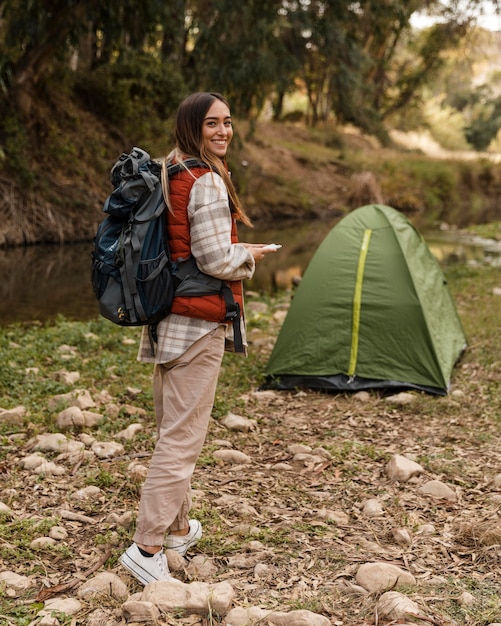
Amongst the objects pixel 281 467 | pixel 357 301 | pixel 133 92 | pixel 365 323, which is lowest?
pixel 281 467

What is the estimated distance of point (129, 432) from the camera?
15.6 ft

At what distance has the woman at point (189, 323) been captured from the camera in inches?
118

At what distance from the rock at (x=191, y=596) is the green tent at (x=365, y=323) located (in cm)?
309

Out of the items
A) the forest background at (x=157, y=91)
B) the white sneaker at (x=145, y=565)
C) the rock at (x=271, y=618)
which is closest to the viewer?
the rock at (x=271, y=618)

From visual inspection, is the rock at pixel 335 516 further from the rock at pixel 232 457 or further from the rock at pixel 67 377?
the rock at pixel 67 377

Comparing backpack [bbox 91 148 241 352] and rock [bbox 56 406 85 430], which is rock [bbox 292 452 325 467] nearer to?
rock [bbox 56 406 85 430]

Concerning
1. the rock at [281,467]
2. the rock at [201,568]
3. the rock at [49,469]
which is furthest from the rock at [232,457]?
the rock at [201,568]

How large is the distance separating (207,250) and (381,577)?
4.97 ft

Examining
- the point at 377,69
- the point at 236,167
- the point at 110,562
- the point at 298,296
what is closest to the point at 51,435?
the point at 110,562

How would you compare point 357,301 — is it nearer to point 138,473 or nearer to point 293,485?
point 293,485

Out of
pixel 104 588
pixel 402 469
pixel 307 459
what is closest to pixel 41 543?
pixel 104 588

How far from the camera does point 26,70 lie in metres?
15.3

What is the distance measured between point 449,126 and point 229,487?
1843 inches

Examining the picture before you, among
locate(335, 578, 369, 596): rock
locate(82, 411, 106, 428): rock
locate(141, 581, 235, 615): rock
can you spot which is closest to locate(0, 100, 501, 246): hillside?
locate(82, 411, 106, 428): rock
